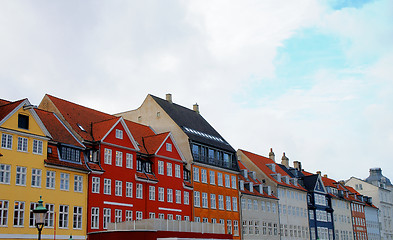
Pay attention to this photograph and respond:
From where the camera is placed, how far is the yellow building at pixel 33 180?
38.4 meters

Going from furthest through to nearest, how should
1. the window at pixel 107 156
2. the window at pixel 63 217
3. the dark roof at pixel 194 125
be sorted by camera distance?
the dark roof at pixel 194 125 → the window at pixel 107 156 → the window at pixel 63 217

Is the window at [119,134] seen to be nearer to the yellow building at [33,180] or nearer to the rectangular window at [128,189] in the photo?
the rectangular window at [128,189]

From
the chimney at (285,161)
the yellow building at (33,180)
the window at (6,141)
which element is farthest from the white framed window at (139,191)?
the chimney at (285,161)

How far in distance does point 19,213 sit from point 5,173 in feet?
10.4

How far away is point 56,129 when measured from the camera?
44.1 meters

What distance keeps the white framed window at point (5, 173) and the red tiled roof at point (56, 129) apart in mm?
4957

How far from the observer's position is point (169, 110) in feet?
208

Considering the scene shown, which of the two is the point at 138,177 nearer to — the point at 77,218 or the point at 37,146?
the point at 77,218

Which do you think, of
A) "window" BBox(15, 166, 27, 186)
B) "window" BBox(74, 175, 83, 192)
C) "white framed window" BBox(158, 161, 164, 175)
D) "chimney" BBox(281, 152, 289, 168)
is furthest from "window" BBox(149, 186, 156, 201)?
"chimney" BBox(281, 152, 289, 168)

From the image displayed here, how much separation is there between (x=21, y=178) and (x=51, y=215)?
3844 mm

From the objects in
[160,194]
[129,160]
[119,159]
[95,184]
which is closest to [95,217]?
[95,184]

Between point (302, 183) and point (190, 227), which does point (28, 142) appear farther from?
point (302, 183)

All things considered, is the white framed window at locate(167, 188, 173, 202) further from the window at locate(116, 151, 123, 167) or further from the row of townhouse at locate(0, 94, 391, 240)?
the window at locate(116, 151, 123, 167)

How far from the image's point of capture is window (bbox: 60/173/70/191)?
42.2m
